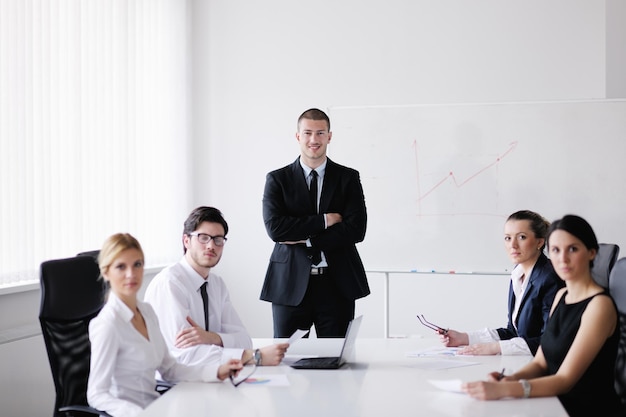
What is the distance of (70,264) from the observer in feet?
8.82

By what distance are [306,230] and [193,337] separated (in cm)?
114

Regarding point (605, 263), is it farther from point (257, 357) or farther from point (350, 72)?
point (350, 72)

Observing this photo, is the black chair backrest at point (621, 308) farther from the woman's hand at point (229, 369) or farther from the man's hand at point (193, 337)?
the man's hand at point (193, 337)

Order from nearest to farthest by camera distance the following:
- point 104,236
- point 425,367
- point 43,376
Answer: point 425,367, point 43,376, point 104,236

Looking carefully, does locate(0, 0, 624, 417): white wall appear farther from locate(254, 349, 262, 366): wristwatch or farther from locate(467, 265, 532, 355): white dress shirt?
locate(254, 349, 262, 366): wristwatch

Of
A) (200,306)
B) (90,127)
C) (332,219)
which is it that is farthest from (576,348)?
(90,127)

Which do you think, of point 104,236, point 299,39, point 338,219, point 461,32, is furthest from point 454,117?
point 104,236

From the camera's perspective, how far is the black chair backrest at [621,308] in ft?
8.82

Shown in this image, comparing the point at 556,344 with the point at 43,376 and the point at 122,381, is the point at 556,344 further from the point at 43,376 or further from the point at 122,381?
the point at 43,376

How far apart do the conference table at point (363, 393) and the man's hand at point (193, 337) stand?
0.27 meters

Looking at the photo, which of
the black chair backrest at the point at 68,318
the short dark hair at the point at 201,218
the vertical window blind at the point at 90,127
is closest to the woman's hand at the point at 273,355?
the short dark hair at the point at 201,218

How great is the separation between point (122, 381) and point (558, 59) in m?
4.28

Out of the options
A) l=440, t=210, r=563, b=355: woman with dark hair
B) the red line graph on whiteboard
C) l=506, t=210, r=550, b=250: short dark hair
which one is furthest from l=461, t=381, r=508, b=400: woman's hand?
the red line graph on whiteboard

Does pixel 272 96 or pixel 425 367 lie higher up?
pixel 272 96
